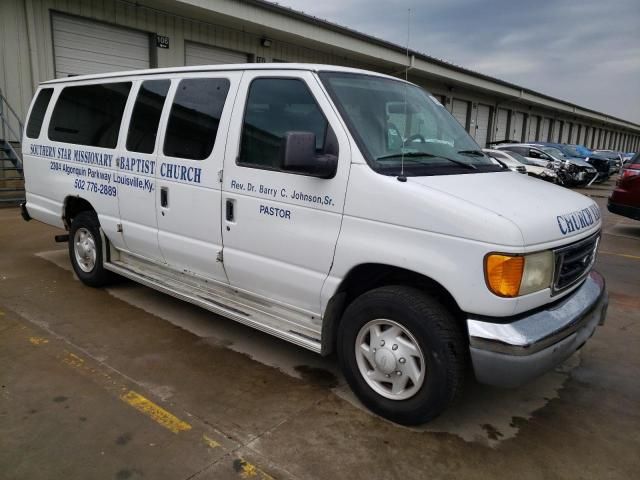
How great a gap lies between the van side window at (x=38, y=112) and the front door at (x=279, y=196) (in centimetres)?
320

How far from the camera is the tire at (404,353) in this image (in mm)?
2785

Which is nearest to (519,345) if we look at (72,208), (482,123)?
(72,208)

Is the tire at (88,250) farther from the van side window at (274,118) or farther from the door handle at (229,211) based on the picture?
the van side window at (274,118)

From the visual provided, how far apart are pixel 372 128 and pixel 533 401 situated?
2168 mm

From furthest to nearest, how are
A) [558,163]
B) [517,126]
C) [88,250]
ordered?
[517,126], [558,163], [88,250]

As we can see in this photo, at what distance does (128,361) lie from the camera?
3.79 metres

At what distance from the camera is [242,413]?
3.15 metres

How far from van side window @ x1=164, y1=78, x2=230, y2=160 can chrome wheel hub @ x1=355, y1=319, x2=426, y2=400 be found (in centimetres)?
183

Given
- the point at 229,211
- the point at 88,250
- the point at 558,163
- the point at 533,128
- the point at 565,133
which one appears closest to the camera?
the point at 229,211

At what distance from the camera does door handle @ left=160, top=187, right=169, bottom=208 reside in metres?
4.16

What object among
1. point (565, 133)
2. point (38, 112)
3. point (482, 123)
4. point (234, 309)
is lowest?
point (234, 309)

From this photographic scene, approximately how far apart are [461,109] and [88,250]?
25.9m

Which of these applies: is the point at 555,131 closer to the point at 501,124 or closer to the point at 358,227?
the point at 501,124

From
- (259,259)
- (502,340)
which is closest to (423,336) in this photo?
(502,340)
